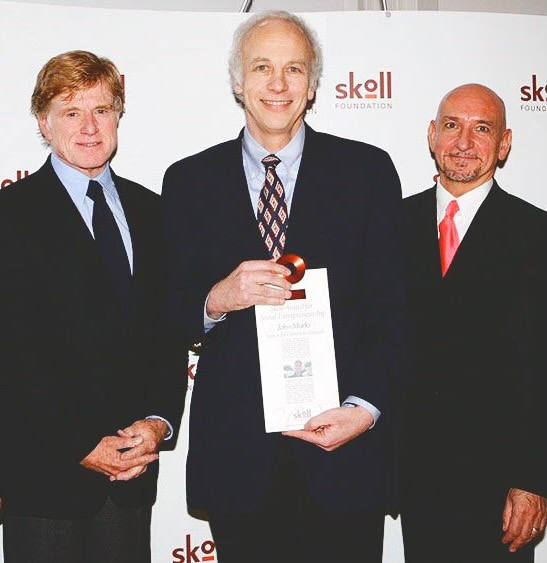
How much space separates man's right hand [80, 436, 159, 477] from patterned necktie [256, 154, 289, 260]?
0.68 metres

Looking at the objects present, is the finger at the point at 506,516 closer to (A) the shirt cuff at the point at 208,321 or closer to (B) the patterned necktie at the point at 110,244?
(A) the shirt cuff at the point at 208,321

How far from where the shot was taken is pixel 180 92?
3023 mm

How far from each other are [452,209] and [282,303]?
2.83ft

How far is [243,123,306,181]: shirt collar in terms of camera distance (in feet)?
7.14

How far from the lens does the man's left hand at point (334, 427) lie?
198 cm

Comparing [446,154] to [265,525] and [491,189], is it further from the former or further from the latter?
[265,525]

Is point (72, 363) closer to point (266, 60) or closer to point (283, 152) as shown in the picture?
point (283, 152)

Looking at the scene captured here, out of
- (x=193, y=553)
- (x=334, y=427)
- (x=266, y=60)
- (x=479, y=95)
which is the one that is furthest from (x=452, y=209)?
(x=193, y=553)

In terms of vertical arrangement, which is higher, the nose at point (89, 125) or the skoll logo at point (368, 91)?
the skoll logo at point (368, 91)

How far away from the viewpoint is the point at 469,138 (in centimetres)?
266

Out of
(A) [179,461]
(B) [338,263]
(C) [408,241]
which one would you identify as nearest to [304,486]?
(B) [338,263]

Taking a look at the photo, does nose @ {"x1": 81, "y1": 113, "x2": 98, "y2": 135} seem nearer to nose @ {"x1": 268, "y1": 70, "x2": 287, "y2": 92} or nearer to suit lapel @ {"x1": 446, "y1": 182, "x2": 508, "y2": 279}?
nose @ {"x1": 268, "y1": 70, "x2": 287, "y2": 92}

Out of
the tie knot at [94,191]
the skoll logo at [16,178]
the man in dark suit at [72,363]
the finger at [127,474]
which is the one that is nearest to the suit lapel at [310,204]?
the man in dark suit at [72,363]

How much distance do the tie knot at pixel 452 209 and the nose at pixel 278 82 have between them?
0.77m
